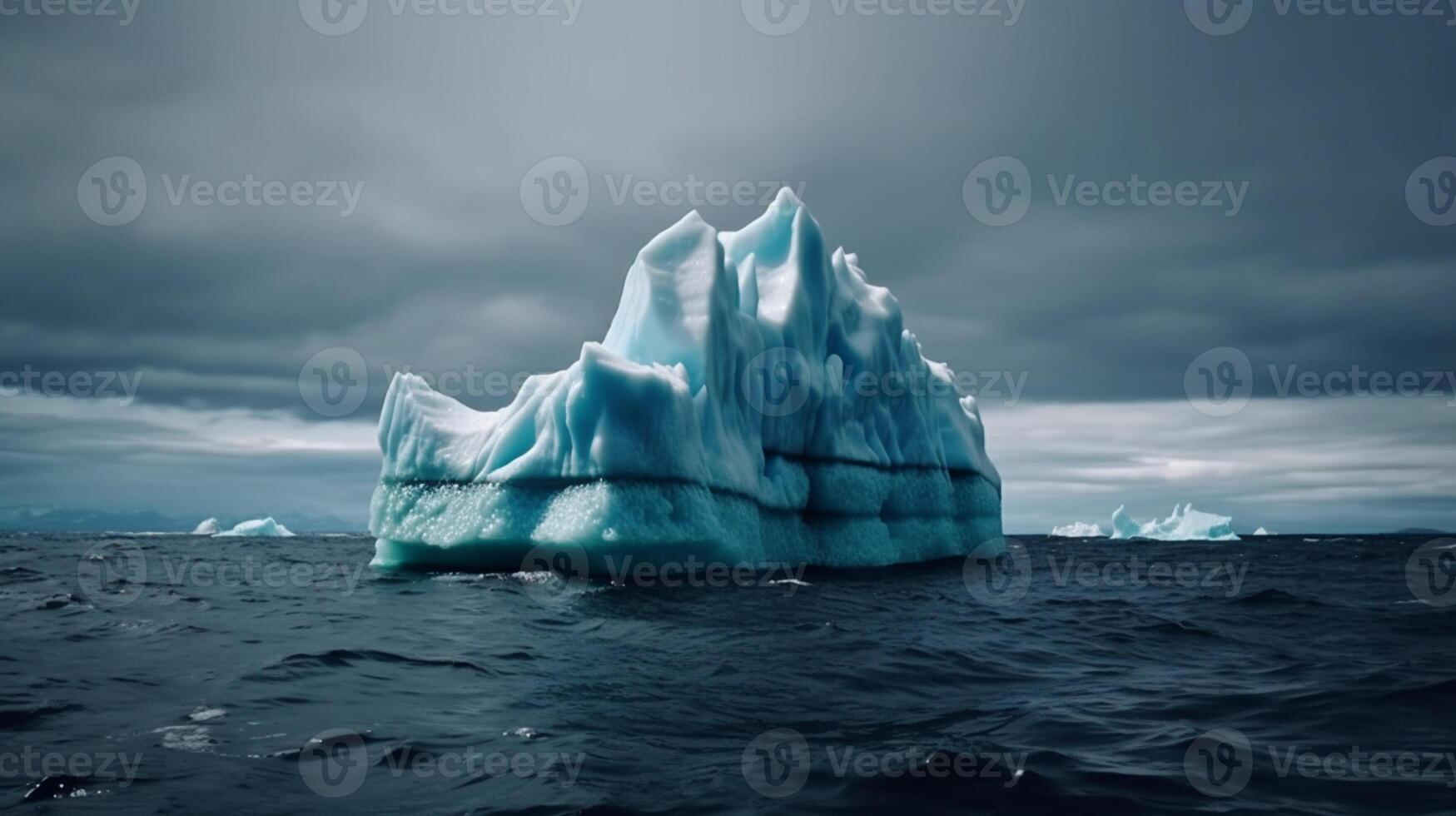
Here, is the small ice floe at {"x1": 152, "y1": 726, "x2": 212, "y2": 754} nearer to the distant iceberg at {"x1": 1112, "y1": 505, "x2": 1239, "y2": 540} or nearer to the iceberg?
the iceberg

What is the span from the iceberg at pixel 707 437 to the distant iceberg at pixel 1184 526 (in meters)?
31.2

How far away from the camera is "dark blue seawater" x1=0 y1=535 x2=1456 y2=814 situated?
466 cm

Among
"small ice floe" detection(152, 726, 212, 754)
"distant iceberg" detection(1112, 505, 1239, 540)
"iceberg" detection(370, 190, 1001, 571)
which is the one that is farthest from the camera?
"distant iceberg" detection(1112, 505, 1239, 540)

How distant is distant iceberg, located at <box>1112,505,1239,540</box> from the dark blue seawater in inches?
1555

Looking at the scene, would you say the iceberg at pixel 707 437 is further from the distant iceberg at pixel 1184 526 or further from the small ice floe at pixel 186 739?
the distant iceberg at pixel 1184 526

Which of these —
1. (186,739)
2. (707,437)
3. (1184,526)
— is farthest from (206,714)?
(1184,526)

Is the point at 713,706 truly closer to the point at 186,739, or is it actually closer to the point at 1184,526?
the point at 186,739

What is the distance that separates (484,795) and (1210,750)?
4203mm

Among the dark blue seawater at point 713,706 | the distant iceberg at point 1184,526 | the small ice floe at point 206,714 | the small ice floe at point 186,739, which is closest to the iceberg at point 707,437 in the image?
the dark blue seawater at point 713,706

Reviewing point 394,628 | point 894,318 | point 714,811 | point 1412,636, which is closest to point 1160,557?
point 894,318

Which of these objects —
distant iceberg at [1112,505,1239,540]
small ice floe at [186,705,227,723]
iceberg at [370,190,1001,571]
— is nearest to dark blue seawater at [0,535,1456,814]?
small ice floe at [186,705,227,723]

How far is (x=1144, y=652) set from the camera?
30.7 ft

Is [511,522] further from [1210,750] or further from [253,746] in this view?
[1210,750]

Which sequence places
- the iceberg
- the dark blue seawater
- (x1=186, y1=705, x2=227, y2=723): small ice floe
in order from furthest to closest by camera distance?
the iceberg
(x1=186, y1=705, x2=227, y2=723): small ice floe
the dark blue seawater
